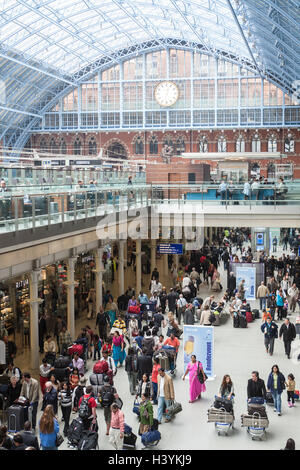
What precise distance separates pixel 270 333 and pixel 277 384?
197 inches

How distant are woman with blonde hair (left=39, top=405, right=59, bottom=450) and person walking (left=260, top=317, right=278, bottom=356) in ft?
29.7

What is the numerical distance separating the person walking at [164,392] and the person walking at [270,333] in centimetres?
576

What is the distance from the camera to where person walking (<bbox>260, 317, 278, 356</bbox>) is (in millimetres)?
17703

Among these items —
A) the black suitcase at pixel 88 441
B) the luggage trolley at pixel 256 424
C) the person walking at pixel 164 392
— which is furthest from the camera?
the person walking at pixel 164 392

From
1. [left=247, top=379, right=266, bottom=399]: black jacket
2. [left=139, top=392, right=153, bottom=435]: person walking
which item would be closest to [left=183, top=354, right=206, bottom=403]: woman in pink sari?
[left=247, top=379, right=266, bottom=399]: black jacket

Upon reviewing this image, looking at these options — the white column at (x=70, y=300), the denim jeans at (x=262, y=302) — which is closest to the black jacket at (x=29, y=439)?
the white column at (x=70, y=300)

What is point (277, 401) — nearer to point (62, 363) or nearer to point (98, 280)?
point (62, 363)

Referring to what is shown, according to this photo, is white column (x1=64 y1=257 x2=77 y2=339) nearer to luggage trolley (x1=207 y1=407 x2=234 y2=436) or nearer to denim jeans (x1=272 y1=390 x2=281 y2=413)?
denim jeans (x1=272 y1=390 x2=281 y2=413)

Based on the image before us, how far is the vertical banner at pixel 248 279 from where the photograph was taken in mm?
25422

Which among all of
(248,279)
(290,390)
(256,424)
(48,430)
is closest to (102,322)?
(290,390)

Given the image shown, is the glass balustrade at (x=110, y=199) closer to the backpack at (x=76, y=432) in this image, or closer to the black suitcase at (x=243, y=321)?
the backpack at (x=76, y=432)

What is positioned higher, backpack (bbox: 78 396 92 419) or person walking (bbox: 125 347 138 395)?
backpack (bbox: 78 396 92 419)

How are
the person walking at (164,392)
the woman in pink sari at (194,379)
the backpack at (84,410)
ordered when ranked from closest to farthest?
the backpack at (84,410), the person walking at (164,392), the woman in pink sari at (194,379)
